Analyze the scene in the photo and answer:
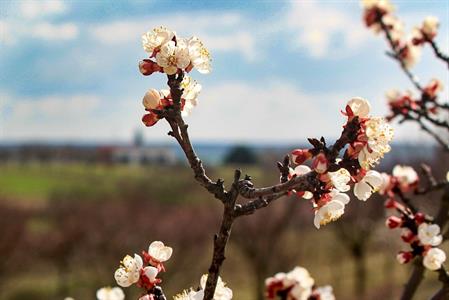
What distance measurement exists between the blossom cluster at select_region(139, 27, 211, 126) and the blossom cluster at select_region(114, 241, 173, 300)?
349mm

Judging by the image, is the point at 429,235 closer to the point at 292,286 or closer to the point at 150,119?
the point at 292,286

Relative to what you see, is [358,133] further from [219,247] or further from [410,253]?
[410,253]

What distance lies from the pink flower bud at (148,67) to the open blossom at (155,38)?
26 mm

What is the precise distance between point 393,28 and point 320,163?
8.77 feet

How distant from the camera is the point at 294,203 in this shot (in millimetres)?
23391

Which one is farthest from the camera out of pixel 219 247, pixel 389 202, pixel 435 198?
pixel 435 198

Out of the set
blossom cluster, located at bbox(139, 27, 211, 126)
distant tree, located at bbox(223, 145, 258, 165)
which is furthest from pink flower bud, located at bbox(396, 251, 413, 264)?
distant tree, located at bbox(223, 145, 258, 165)

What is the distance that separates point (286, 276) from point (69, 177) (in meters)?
48.5

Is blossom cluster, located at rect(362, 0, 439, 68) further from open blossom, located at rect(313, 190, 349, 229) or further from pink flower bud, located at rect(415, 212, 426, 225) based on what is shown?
open blossom, located at rect(313, 190, 349, 229)

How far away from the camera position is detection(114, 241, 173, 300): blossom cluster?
149cm

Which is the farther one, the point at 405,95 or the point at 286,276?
the point at 405,95

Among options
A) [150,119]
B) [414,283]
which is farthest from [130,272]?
[414,283]

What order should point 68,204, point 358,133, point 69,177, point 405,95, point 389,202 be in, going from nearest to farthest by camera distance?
point 358,133
point 389,202
point 405,95
point 68,204
point 69,177

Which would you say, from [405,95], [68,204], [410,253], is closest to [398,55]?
[405,95]
